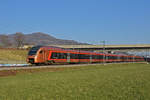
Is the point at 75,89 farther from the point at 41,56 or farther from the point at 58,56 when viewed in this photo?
the point at 58,56

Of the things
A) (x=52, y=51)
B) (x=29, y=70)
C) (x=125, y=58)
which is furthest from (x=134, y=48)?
(x=29, y=70)

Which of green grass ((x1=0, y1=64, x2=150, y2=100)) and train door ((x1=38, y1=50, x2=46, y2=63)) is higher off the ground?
train door ((x1=38, y1=50, x2=46, y2=63))

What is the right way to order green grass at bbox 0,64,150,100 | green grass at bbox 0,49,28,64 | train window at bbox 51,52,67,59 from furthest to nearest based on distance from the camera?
1. green grass at bbox 0,49,28,64
2. train window at bbox 51,52,67,59
3. green grass at bbox 0,64,150,100

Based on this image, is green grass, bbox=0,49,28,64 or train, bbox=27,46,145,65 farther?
green grass, bbox=0,49,28,64

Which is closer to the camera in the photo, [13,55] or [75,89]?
[75,89]

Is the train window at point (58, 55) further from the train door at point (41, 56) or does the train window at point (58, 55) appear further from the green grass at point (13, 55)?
the green grass at point (13, 55)

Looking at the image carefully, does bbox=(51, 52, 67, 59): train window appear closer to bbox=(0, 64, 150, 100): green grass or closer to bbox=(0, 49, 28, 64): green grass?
bbox=(0, 64, 150, 100): green grass

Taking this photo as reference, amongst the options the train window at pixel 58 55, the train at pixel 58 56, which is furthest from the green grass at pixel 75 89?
the train window at pixel 58 55

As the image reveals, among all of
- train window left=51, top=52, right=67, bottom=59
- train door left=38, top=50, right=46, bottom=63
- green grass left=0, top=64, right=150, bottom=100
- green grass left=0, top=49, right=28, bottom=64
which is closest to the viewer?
green grass left=0, top=64, right=150, bottom=100

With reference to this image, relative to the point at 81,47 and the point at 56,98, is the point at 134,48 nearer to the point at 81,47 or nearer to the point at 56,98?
the point at 81,47

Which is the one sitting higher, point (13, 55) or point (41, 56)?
point (13, 55)

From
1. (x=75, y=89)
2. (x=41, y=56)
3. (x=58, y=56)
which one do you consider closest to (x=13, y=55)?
(x=58, y=56)

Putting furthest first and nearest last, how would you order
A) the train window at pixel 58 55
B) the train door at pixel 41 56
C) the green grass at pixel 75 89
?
the train window at pixel 58 55 < the train door at pixel 41 56 < the green grass at pixel 75 89

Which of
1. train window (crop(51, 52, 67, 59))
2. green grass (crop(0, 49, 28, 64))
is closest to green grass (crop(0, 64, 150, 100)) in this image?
train window (crop(51, 52, 67, 59))
